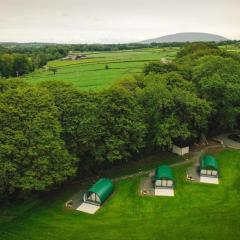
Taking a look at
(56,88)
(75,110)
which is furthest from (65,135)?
(56,88)

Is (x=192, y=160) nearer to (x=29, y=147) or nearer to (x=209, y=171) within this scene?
(x=209, y=171)

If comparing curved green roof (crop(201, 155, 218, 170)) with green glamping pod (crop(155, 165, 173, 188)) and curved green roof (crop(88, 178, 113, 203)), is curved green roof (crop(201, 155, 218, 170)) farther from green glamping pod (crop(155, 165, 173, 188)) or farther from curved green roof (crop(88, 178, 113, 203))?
curved green roof (crop(88, 178, 113, 203))

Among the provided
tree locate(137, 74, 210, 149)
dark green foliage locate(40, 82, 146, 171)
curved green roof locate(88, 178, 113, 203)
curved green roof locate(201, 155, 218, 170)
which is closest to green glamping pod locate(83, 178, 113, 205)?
curved green roof locate(88, 178, 113, 203)

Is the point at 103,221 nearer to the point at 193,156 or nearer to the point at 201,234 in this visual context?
the point at 201,234

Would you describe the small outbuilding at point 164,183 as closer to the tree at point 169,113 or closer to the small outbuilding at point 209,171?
the small outbuilding at point 209,171

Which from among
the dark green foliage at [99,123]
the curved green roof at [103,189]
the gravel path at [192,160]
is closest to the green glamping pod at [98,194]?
the curved green roof at [103,189]

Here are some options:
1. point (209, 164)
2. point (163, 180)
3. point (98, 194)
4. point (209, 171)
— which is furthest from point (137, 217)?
point (209, 164)
